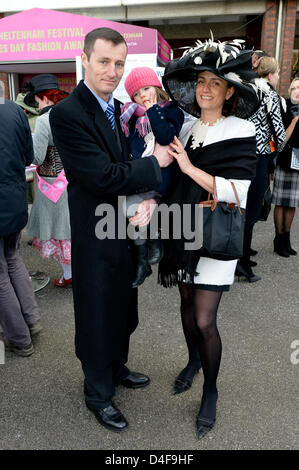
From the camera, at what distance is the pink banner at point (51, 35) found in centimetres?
632

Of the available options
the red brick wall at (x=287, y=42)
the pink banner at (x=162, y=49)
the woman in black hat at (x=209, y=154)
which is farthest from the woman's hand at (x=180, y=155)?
the red brick wall at (x=287, y=42)

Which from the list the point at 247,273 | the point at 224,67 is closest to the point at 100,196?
the point at 224,67

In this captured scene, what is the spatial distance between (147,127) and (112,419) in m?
1.56

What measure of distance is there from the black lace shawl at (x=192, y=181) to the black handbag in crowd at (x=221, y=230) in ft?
0.24

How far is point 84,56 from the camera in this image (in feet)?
6.11

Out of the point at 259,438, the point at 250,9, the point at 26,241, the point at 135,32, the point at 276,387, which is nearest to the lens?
the point at 259,438

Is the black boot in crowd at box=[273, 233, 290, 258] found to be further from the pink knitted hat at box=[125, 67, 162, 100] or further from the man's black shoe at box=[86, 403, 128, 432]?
the man's black shoe at box=[86, 403, 128, 432]

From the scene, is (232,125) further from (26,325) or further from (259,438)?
(26,325)

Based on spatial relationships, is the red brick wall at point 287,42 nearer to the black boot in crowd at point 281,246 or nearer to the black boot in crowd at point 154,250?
the black boot in crowd at point 281,246

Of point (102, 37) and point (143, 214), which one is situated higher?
point (102, 37)

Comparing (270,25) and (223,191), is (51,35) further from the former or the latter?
(223,191)

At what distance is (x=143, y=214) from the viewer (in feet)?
6.52

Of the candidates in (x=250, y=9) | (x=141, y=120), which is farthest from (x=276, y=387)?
(x=250, y=9)

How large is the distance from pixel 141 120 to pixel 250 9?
30.3 ft
